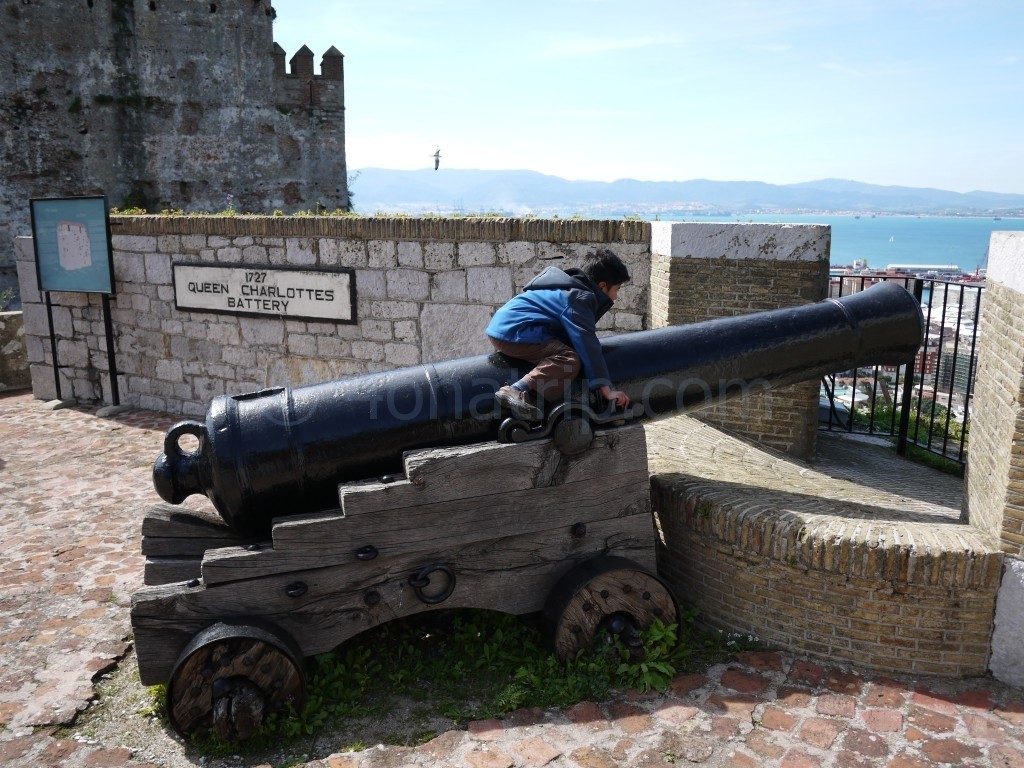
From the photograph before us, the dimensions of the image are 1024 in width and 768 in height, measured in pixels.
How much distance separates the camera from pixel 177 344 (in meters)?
9.05

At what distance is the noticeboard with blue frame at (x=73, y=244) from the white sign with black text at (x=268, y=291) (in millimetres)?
1082

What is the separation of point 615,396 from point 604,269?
2.19 feet

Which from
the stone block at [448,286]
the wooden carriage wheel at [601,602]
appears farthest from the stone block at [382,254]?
the wooden carriage wheel at [601,602]

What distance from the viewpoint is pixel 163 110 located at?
60.6 feet

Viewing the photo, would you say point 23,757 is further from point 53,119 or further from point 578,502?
point 53,119

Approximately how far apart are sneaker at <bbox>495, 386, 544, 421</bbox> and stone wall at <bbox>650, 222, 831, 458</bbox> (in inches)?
97.1

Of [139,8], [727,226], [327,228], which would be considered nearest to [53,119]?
[139,8]

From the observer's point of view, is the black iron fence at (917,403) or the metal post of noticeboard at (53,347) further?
the metal post of noticeboard at (53,347)

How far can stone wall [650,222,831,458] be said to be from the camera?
5.55 meters

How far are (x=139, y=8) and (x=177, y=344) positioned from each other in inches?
485

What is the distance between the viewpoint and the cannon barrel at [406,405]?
3.43m

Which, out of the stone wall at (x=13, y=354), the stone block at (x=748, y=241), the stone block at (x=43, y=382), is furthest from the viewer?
the stone wall at (x=13, y=354)

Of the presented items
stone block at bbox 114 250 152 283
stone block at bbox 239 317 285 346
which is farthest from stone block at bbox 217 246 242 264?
stone block at bbox 114 250 152 283

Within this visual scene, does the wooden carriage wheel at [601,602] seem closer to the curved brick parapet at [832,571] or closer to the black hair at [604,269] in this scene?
the curved brick parapet at [832,571]
